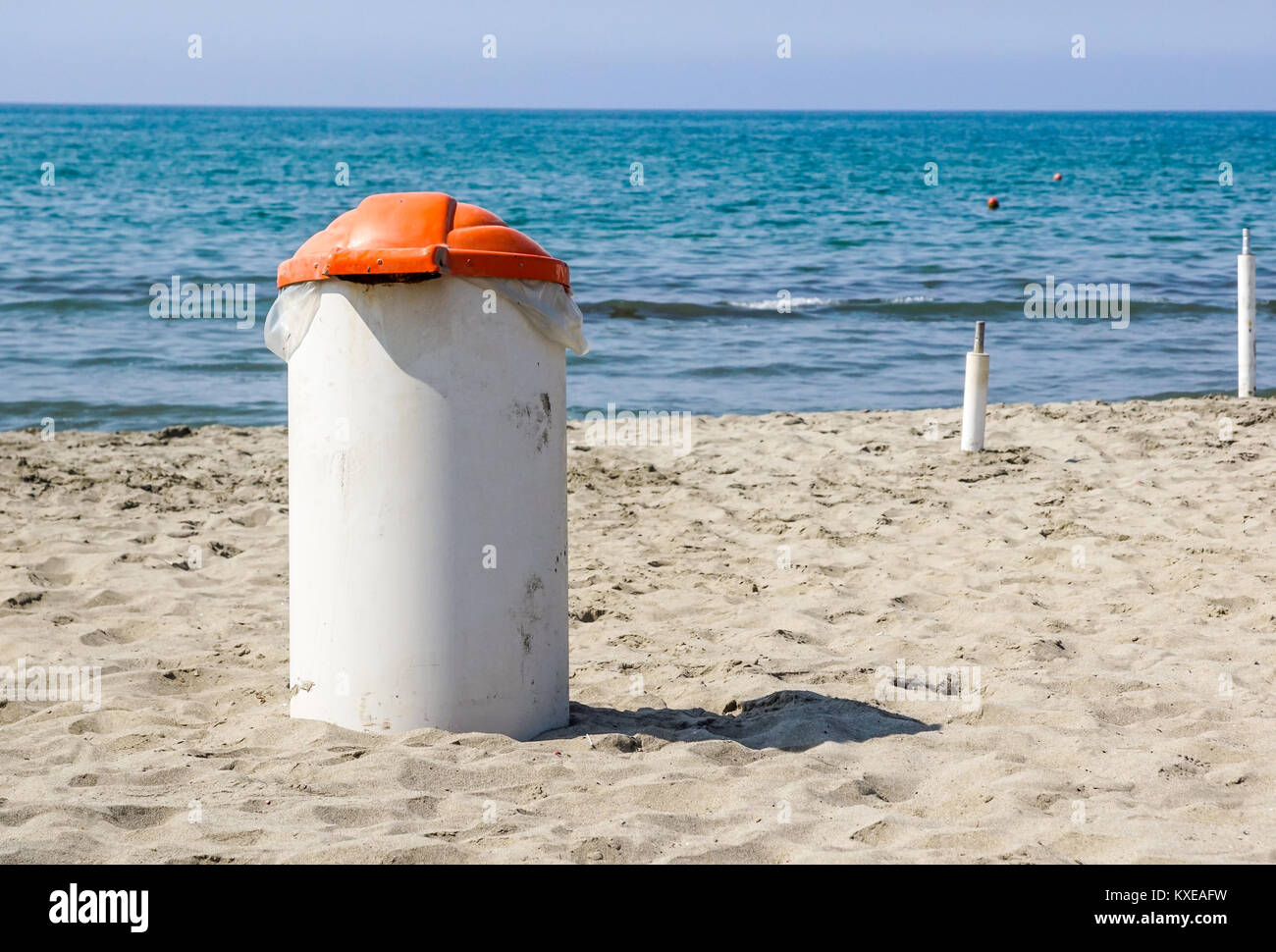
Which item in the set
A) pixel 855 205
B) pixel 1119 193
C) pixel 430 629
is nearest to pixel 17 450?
pixel 430 629

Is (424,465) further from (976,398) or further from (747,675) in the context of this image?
(976,398)

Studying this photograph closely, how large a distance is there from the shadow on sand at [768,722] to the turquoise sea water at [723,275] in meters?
6.46

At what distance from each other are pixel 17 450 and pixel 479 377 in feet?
18.4

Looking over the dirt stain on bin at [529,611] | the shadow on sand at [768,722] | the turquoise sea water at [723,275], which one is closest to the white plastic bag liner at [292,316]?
the dirt stain on bin at [529,611]

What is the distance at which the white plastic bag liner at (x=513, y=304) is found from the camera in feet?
11.1

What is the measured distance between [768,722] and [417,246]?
1663 mm

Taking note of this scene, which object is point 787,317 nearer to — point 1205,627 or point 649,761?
point 1205,627

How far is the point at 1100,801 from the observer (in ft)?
9.93

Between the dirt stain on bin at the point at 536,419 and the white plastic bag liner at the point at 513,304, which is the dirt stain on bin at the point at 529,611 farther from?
the white plastic bag liner at the point at 513,304

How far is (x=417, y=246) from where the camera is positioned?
3.29 meters

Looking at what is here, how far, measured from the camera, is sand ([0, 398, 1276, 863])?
2875mm

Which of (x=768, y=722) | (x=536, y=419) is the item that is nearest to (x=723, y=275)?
(x=768, y=722)
